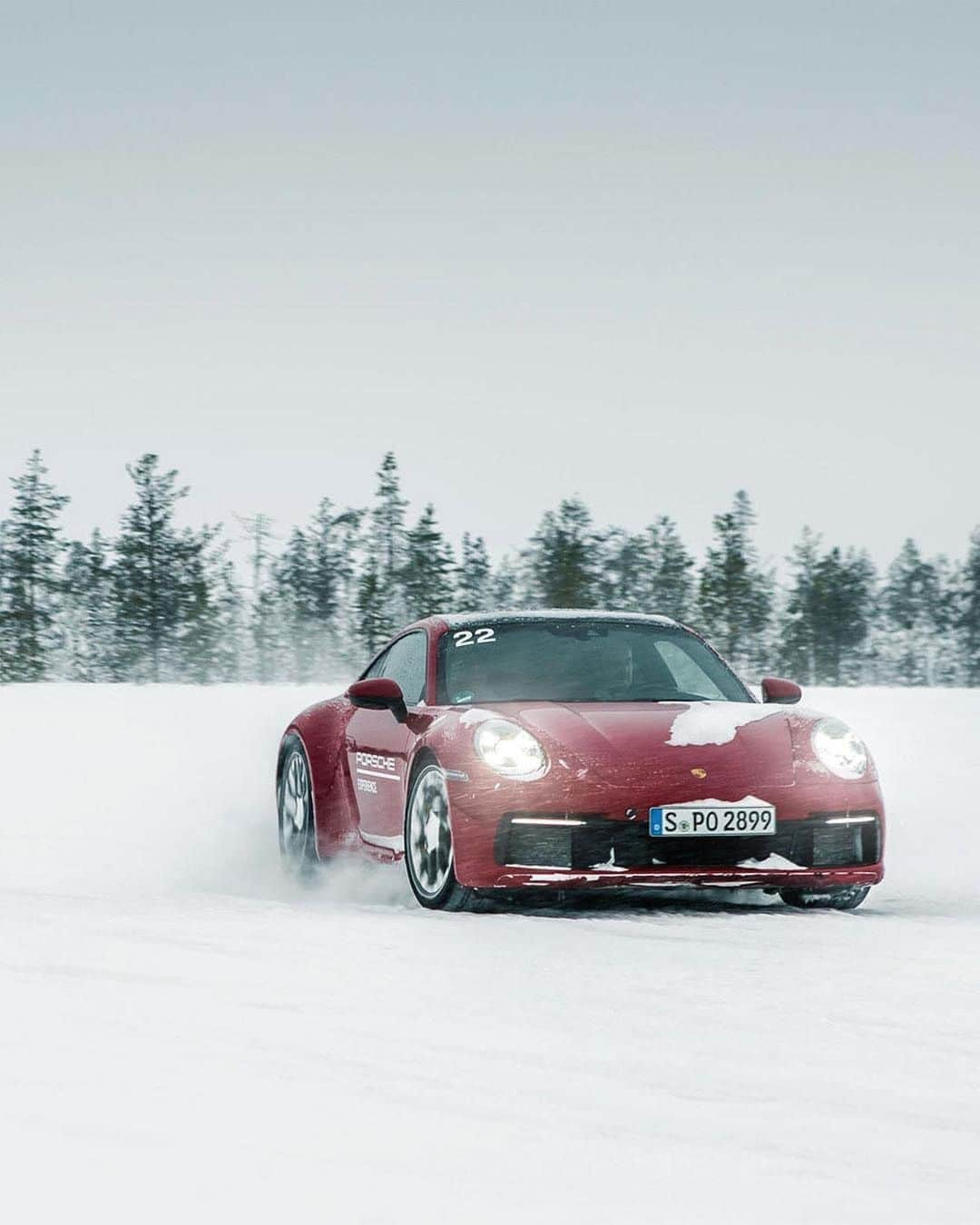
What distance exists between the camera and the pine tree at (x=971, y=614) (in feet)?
374

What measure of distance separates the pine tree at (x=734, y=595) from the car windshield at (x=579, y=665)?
89.3 meters

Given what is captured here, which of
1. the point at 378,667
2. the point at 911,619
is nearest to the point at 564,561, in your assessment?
the point at 911,619

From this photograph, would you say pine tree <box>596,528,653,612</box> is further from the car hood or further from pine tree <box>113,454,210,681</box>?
the car hood

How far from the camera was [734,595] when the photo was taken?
99438 millimetres

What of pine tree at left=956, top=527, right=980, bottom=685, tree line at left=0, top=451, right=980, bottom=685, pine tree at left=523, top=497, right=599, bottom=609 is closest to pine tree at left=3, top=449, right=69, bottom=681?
tree line at left=0, top=451, right=980, bottom=685

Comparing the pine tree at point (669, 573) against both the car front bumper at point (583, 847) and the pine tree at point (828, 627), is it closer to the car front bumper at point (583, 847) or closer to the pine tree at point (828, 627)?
the pine tree at point (828, 627)

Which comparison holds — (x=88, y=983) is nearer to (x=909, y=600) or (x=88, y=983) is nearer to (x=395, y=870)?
→ (x=395, y=870)

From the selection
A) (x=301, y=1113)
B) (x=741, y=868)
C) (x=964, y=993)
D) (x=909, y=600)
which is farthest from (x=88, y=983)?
(x=909, y=600)

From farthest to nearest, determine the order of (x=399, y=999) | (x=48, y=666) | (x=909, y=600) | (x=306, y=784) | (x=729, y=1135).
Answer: (x=909, y=600), (x=48, y=666), (x=306, y=784), (x=399, y=999), (x=729, y=1135)

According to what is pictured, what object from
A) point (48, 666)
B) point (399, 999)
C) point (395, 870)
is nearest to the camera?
point (399, 999)

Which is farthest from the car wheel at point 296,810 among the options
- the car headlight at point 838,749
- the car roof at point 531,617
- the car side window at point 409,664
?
the car headlight at point 838,749

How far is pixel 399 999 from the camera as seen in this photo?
4871 millimetres

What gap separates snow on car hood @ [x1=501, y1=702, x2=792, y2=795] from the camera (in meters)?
7.03

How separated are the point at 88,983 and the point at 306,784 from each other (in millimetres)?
4349
